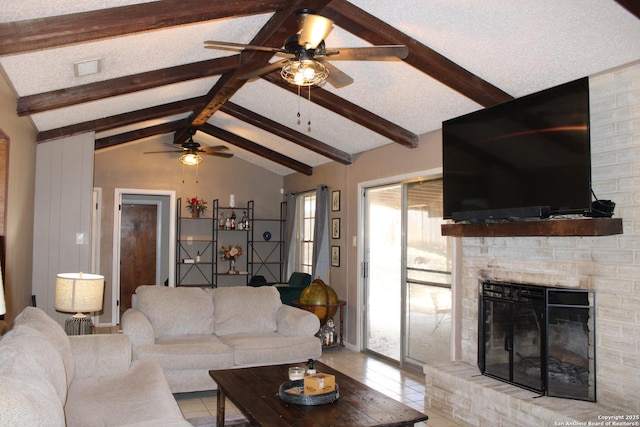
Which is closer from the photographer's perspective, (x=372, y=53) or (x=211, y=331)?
(x=372, y=53)

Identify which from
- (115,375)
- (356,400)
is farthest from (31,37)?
(356,400)

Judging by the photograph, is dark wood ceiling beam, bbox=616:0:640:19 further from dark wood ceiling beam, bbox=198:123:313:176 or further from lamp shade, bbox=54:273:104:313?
dark wood ceiling beam, bbox=198:123:313:176

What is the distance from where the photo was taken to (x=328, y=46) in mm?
4332

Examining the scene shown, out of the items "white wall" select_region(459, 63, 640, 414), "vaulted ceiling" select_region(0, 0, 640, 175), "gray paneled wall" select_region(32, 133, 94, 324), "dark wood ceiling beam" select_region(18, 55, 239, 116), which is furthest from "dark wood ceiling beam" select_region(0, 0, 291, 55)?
"gray paneled wall" select_region(32, 133, 94, 324)

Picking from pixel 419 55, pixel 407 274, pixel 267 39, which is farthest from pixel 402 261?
pixel 267 39

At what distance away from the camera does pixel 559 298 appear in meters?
3.69

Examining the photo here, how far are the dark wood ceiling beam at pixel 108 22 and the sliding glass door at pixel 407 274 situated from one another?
2.91 meters

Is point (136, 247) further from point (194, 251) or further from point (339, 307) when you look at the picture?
point (339, 307)

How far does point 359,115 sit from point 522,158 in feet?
6.66

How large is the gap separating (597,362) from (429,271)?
2.15m

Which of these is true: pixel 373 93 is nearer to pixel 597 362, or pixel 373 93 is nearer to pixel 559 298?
pixel 559 298

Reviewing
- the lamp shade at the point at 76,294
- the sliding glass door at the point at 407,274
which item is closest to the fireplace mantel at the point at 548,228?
the sliding glass door at the point at 407,274

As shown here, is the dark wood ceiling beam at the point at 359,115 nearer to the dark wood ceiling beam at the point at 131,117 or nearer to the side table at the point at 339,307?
the dark wood ceiling beam at the point at 131,117

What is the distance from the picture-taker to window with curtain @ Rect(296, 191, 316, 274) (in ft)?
27.0
